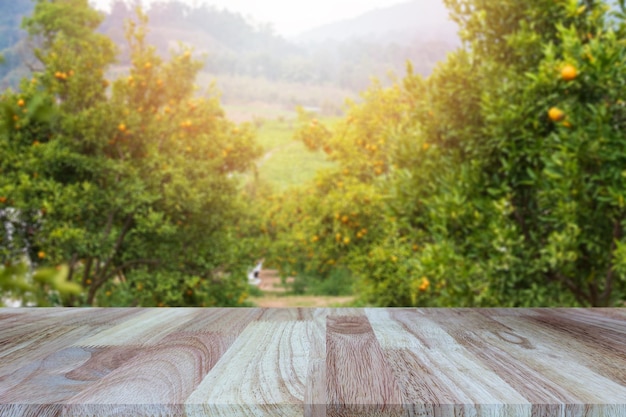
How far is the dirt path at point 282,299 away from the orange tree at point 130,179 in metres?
1.64

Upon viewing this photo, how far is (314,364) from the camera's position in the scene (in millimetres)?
488

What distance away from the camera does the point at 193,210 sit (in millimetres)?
3773

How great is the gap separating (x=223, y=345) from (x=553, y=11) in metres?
2.13

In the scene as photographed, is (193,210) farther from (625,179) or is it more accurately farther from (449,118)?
(625,179)

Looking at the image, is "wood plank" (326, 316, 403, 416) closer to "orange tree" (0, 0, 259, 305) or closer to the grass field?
"orange tree" (0, 0, 259, 305)

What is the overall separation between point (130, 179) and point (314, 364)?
11.3ft

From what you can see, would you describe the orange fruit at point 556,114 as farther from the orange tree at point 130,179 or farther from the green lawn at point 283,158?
the green lawn at point 283,158

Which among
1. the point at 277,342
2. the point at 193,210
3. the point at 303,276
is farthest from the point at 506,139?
the point at 303,276

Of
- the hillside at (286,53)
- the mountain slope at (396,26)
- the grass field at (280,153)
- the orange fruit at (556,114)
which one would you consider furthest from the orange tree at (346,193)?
the mountain slope at (396,26)

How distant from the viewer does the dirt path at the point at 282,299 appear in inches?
231

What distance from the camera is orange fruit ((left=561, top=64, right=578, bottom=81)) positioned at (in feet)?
6.38

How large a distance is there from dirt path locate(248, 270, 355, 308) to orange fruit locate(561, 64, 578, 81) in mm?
3848

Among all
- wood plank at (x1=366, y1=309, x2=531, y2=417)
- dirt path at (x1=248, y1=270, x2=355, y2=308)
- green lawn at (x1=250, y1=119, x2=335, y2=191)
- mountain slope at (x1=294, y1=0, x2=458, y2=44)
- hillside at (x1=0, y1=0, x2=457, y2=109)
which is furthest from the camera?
mountain slope at (x1=294, y1=0, x2=458, y2=44)

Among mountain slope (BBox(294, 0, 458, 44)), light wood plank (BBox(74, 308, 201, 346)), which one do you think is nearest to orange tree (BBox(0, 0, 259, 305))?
light wood plank (BBox(74, 308, 201, 346))
